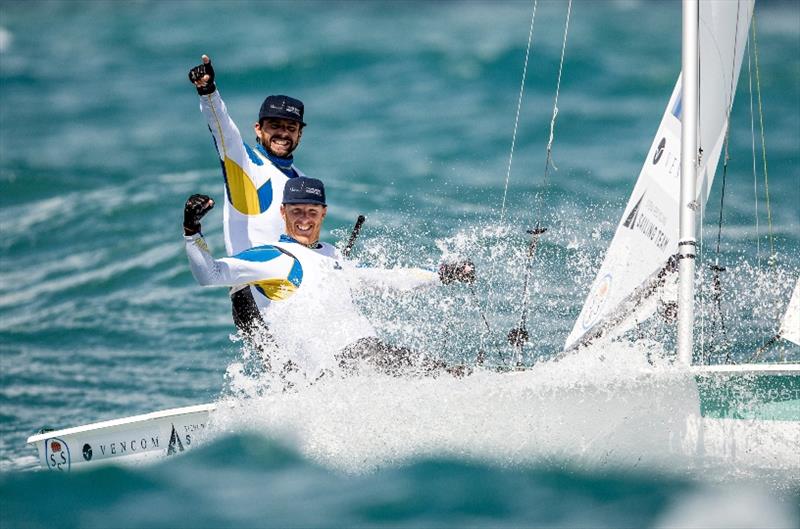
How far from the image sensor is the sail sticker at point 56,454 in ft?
18.7

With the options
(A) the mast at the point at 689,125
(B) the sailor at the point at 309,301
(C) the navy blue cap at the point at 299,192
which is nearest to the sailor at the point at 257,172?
(B) the sailor at the point at 309,301

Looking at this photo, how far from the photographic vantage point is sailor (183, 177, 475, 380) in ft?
15.8

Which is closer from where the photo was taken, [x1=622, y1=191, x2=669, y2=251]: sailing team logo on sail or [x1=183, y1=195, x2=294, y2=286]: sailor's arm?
[x1=183, y1=195, x2=294, y2=286]: sailor's arm

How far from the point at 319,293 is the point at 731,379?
175 centimetres

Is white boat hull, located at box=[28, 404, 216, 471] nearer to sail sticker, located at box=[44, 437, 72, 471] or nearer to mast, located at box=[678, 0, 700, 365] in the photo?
sail sticker, located at box=[44, 437, 72, 471]

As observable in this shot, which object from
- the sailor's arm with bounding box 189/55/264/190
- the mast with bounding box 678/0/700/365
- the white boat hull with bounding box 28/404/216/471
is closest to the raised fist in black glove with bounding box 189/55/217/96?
the sailor's arm with bounding box 189/55/264/190

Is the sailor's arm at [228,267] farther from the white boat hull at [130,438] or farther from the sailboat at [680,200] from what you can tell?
the sailboat at [680,200]

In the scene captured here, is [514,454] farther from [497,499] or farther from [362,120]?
[362,120]

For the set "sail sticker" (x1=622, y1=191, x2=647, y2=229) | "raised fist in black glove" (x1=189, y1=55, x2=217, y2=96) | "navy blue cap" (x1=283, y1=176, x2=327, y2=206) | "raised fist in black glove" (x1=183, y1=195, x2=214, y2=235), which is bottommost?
"raised fist in black glove" (x1=183, y1=195, x2=214, y2=235)

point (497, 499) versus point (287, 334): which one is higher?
point (287, 334)

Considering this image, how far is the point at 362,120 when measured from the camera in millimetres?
16953

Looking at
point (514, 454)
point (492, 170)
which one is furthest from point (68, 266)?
point (514, 454)

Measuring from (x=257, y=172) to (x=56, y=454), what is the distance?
5.95ft

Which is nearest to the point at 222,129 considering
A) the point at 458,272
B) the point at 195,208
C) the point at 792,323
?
the point at 195,208
